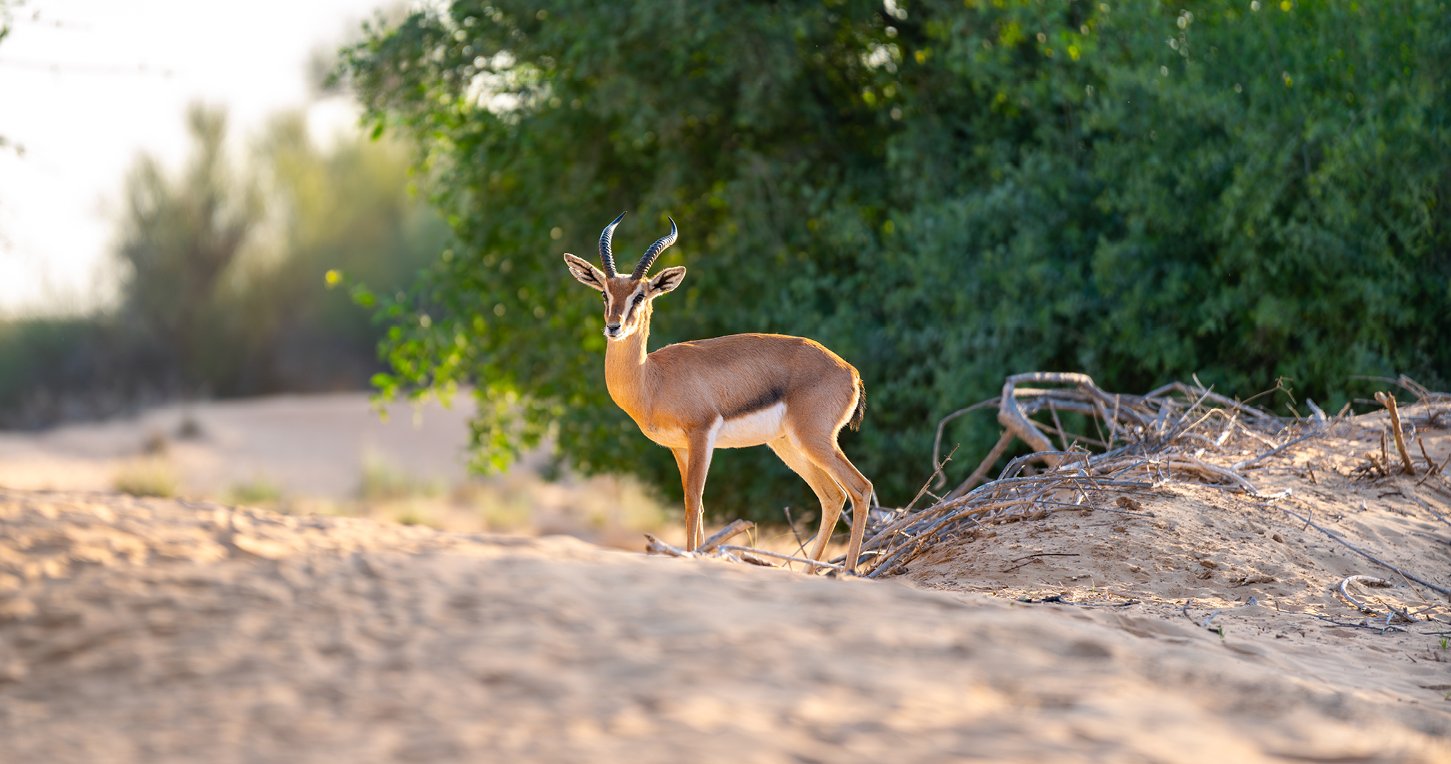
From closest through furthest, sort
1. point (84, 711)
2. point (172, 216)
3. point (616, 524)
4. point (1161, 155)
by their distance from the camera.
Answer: point (84, 711), point (1161, 155), point (616, 524), point (172, 216)

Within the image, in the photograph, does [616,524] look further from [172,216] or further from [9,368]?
[9,368]

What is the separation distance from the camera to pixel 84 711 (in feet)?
9.41

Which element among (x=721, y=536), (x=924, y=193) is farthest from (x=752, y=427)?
(x=924, y=193)

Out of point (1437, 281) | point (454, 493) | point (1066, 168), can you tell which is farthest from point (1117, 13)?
point (454, 493)

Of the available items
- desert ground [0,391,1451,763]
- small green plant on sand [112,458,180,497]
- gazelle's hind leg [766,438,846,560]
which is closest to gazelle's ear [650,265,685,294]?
gazelle's hind leg [766,438,846,560]

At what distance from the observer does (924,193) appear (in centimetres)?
1299

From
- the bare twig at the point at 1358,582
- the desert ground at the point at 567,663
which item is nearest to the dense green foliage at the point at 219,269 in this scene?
the bare twig at the point at 1358,582

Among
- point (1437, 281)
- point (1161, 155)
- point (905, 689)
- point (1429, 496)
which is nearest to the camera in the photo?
point (905, 689)

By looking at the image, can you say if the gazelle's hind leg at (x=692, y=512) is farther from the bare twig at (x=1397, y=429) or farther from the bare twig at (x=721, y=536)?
the bare twig at (x=1397, y=429)

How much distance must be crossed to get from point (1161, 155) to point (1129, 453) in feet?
14.1

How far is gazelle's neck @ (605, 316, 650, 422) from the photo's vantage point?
281 inches

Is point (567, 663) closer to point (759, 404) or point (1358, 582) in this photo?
point (759, 404)

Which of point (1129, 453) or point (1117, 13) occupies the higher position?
point (1117, 13)

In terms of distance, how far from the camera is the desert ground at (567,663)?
2830 millimetres
